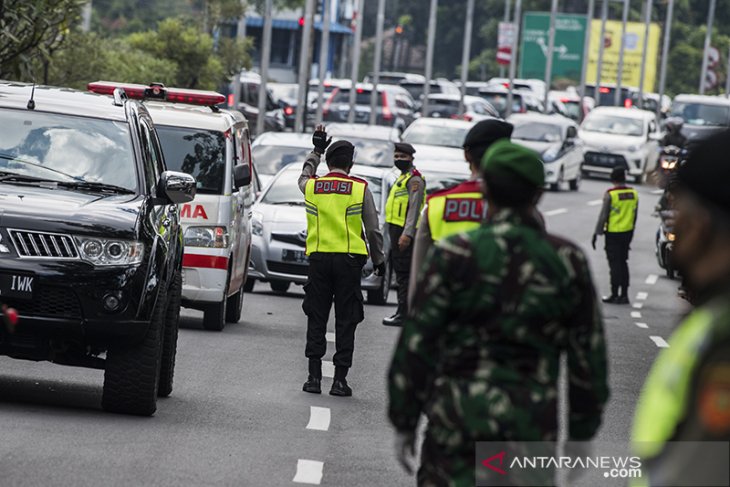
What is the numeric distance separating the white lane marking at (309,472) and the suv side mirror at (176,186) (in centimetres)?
212

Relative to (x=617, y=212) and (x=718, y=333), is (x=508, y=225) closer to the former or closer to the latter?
(x=718, y=333)

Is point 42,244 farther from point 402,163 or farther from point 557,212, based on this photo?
point 557,212

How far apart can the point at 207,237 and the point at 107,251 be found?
595 cm

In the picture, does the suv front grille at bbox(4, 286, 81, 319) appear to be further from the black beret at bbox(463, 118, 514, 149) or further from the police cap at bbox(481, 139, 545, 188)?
the police cap at bbox(481, 139, 545, 188)

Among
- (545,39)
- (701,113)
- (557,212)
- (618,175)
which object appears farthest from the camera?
(545,39)

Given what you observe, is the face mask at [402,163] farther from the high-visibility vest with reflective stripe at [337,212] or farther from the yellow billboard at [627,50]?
the yellow billboard at [627,50]

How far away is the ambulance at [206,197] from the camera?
51.5 feet

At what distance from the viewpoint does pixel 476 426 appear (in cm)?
522

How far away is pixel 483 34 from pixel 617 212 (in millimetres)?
81451

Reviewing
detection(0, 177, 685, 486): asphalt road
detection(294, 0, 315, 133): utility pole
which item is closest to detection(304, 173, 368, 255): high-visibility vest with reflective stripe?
detection(0, 177, 685, 486): asphalt road

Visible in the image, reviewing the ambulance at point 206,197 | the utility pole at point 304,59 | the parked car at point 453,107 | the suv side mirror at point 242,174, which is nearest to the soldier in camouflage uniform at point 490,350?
the suv side mirror at point 242,174

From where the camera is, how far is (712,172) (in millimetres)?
4047

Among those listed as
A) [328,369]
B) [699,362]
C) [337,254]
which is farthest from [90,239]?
[699,362]

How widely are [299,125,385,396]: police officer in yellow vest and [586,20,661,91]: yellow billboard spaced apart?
236 feet
